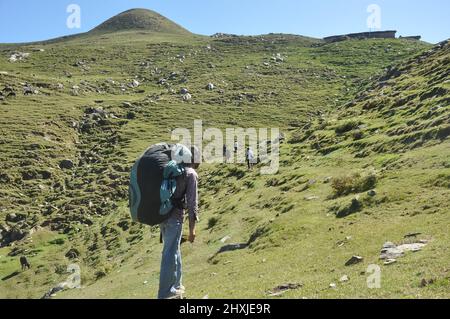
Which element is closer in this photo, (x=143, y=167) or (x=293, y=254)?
(x=143, y=167)

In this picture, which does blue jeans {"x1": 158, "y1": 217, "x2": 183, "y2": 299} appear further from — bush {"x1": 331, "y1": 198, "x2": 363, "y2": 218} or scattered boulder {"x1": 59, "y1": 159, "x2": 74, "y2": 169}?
scattered boulder {"x1": 59, "y1": 159, "x2": 74, "y2": 169}

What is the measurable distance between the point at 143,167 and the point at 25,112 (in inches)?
2464

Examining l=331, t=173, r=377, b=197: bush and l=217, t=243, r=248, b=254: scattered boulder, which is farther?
l=331, t=173, r=377, b=197: bush

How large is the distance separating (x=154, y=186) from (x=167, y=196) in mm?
326

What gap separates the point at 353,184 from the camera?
21422mm

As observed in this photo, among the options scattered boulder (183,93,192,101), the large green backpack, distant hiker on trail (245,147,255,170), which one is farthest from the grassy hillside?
the large green backpack

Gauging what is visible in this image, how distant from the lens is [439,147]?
2227 centimetres

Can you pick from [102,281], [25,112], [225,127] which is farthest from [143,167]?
[25,112]

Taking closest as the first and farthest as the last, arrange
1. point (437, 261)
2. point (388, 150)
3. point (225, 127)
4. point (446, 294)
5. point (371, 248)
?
point (446, 294), point (437, 261), point (371, 248), point (388, 150), point (225, 127)

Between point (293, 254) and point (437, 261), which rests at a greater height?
point (437, 261)

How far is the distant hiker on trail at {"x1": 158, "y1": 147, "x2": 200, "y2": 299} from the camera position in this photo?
1002cm
